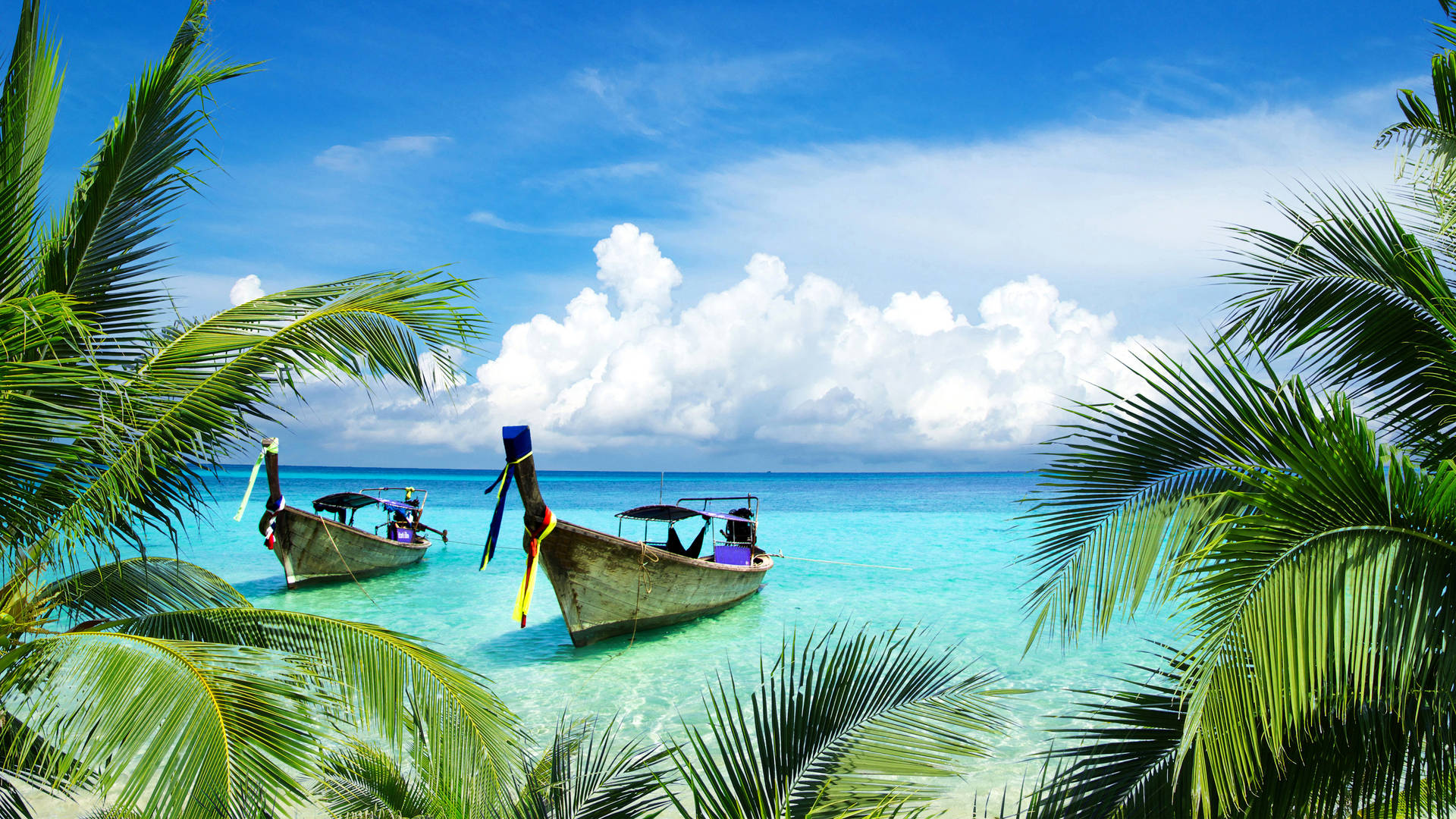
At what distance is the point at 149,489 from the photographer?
12.7 feet

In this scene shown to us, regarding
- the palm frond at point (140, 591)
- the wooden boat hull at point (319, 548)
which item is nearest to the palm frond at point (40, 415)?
the palm frond at point (140, 591)

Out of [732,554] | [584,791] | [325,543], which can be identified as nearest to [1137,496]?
[584,791]

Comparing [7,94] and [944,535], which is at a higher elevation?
[7,94]

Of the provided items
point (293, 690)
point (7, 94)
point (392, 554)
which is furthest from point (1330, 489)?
point (392, 554)

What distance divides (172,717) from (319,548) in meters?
16.0

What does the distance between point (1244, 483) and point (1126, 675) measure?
9239 millimetres

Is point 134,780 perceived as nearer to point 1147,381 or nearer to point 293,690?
point 293,690

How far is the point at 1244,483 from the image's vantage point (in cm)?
303

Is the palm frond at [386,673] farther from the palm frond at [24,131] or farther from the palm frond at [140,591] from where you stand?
the palm frond at [24,131]

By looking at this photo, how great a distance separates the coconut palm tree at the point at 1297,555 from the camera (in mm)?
2211

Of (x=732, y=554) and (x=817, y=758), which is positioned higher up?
(x=817, y=758)

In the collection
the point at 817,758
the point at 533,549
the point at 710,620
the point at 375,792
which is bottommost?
the point at 710,620

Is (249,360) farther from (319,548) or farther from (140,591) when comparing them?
(319,548)

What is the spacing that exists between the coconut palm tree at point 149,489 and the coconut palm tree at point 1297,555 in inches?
108
